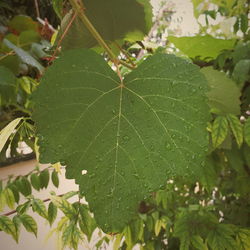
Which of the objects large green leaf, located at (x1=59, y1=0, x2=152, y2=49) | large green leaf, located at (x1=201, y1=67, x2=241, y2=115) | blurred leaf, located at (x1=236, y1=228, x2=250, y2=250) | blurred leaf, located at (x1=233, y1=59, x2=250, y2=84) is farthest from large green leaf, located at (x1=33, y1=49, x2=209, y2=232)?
blurred leaf, located at (x1=236, y1=228, x2=250, y2=250)

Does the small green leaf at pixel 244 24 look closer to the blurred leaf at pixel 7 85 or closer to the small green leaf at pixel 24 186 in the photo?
the blurred leaf at pixel 7 85

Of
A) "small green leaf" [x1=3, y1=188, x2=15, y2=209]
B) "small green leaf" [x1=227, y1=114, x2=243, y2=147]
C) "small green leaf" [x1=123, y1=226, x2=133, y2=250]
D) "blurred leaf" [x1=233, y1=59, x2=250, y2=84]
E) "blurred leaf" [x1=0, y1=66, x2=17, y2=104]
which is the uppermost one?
"blurred leaf" [x1=0, y1=66, x2=17, y2=104]

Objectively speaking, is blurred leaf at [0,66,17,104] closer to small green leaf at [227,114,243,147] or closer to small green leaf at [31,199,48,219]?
small green leaf at [31,199,48,219]

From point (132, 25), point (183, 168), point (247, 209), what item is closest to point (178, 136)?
point (183, 168)

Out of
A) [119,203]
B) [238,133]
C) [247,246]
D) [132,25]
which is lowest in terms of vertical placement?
[247,246]

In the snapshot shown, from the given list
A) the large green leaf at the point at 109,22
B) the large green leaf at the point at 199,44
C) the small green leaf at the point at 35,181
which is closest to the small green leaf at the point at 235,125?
the large green leaf at the point at 199,44

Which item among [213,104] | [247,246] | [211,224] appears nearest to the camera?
[213,104]

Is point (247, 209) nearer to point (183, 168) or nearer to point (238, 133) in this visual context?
point (238, 133)
